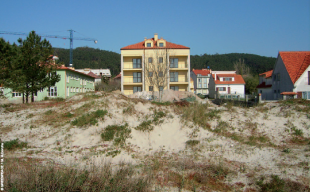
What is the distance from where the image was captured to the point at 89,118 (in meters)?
14.8

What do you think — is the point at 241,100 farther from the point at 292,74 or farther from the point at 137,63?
the point at 137,63

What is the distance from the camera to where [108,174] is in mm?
6754

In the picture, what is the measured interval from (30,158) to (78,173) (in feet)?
15.2

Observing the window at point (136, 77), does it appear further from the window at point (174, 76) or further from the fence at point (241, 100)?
the fence at point (241, 100)

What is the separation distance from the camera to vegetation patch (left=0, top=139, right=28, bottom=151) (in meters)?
11.4

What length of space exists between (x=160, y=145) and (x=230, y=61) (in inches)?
5289

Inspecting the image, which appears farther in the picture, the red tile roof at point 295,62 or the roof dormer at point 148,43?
the roof dormer at point 148,43

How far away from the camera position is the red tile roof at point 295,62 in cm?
3274

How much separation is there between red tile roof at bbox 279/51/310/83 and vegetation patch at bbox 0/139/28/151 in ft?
113

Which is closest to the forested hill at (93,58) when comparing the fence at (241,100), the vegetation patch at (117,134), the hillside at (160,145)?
the fence at (241,100)

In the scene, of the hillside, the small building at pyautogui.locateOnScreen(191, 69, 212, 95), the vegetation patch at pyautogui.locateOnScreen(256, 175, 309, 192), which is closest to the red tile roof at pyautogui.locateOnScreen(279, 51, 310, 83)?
the hillside

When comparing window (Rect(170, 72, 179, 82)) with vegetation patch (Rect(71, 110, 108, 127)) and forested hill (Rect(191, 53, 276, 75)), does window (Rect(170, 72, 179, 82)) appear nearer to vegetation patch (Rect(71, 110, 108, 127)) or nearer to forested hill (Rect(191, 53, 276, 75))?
vegetation patch (Rect(71, 110, 108, 127))

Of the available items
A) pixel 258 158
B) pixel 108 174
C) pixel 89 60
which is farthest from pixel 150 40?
pixel 89 60

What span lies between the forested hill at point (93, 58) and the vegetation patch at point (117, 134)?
11168 cm
